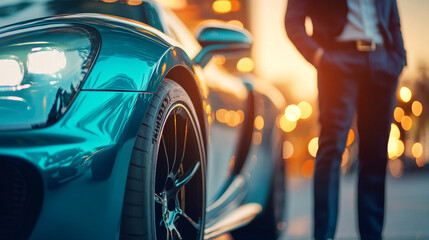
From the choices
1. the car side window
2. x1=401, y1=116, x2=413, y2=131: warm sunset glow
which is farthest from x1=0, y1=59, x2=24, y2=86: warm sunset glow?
x1=401, y1=116, x2=413, y2=131: warm sunset glow

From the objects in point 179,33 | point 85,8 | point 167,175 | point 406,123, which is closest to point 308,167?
point 406,123

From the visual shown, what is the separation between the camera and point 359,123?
3043 mm

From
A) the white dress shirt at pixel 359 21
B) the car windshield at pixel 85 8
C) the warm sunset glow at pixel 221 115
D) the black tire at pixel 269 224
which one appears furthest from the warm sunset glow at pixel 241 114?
the car windshield at pixel 85 8

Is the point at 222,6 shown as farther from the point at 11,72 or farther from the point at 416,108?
the point at 11,72

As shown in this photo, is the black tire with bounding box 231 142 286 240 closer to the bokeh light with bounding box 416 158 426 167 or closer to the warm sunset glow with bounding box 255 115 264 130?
the warm sunset glow with bounding box 255 115 264 130

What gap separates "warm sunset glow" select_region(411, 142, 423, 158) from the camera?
1219 centimetres

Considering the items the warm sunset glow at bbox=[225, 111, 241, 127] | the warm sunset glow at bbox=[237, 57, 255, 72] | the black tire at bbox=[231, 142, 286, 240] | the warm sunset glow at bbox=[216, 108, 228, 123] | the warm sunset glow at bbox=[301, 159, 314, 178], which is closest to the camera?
the warm sunset glow at bbox=[216, 108, 228, 123]

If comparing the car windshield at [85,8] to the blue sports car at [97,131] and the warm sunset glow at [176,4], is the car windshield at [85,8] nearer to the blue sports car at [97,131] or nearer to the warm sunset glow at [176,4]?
the blue sports car at [97,131]

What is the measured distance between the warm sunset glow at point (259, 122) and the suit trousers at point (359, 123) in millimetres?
825

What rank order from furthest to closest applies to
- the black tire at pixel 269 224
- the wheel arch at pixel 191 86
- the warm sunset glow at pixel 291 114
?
the warm sunset glow at pixel 291 114 < the black tire at pixel 269 224 < the wheel arch at pixel 191 86

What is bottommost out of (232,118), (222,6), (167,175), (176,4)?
(167,175)

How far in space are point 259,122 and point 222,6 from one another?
11.8m

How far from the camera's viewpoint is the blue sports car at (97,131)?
5.17ft

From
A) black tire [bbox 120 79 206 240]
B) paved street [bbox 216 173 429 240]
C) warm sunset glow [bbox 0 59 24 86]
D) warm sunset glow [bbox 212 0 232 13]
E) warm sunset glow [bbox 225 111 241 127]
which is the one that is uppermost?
warm sunset glow [bbox 212 0 232 13]
